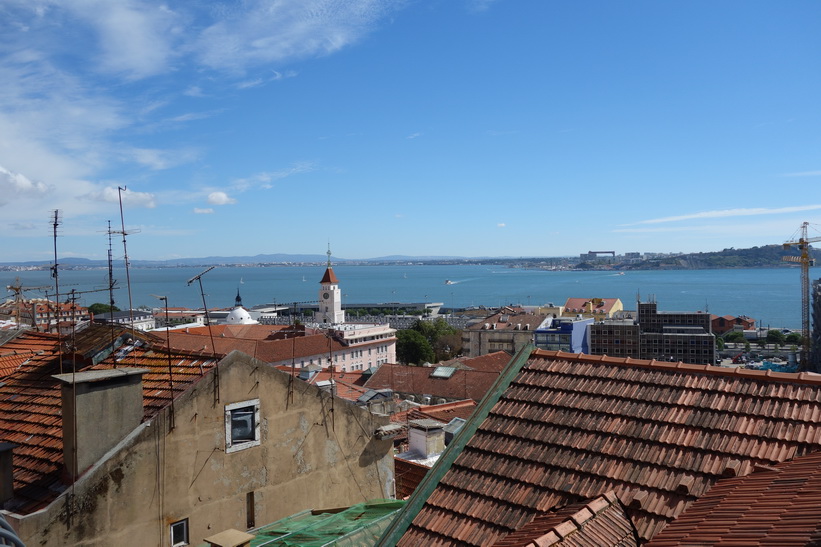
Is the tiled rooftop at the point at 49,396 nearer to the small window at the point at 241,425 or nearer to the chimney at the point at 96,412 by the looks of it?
the chimney at the point at 96,412

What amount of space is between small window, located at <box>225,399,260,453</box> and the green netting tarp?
3.73 ft

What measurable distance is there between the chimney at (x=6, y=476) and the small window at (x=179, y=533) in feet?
5.90

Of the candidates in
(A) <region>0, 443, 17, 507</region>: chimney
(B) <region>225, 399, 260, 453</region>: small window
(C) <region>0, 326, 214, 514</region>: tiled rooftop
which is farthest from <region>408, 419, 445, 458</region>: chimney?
(A) <region>0, 443, 17, 507</region>: chimney

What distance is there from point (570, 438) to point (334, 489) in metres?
4.90

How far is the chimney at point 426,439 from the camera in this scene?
14766 millimetres

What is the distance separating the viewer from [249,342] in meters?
54.4

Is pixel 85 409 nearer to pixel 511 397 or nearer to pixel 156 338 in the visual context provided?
pixel 156 338

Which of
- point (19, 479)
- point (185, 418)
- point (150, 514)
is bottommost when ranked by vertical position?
point (150, 514)

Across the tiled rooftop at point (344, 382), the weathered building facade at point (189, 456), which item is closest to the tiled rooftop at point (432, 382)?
the tiled rooftop at point (344, 382)

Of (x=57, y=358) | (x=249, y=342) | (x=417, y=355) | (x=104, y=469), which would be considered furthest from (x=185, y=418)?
(x=417, y=355)

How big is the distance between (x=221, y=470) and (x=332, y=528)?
1672mm

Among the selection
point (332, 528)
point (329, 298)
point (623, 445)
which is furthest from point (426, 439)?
point (329, 298)

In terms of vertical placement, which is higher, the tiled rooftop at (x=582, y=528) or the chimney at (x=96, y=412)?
the chimney at (x=96, y=412)

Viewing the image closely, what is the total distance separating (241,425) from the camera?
7.91 m
